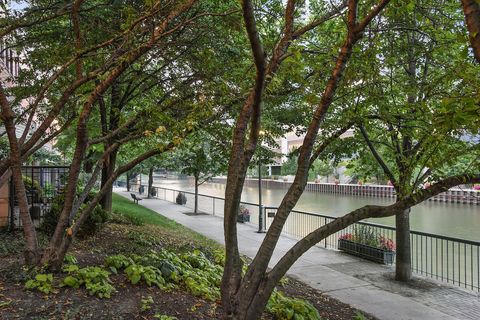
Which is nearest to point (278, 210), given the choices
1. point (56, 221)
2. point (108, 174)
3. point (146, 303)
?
point (146, 303)

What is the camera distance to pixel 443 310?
680 cm

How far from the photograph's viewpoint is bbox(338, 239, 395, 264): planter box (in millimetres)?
10211

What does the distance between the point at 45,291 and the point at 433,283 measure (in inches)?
302

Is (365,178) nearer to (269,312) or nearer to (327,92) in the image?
(269,312)

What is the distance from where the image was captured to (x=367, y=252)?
10625mm

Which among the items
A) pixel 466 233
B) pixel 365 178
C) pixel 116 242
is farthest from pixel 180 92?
pixel 466 233

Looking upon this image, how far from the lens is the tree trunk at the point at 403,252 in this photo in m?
8.59

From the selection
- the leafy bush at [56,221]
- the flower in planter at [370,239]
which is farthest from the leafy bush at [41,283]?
the flower in planter at [370,239]

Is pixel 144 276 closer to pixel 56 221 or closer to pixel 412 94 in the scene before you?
pixel 56 221

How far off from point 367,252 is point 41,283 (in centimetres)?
A: 843

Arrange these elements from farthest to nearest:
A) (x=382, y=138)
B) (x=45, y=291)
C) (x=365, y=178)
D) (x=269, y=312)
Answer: (x=365, y=178) → (x=382, y=138) → (x=269, y=312) → (x=45, y=291)

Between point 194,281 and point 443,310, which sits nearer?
point 194,281

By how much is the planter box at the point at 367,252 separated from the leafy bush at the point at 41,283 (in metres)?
8.18

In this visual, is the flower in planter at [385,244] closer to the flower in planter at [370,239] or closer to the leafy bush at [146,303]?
the flower in planter at [370,239]
